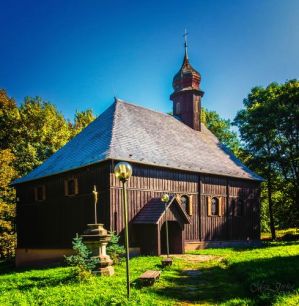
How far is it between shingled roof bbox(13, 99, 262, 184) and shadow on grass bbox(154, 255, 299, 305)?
7990 millimetres

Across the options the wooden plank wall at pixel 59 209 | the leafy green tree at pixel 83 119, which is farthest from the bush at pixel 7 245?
the leafy green tree at pixel 83 119

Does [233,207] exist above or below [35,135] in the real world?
below

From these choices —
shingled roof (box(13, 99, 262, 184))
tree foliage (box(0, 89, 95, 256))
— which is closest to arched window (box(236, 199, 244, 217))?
shingled roof (box(13, 99, 262, 184))

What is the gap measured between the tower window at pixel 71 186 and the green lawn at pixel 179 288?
8233 mm

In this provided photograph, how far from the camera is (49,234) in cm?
2159

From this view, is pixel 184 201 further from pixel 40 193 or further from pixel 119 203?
pixel 40 193

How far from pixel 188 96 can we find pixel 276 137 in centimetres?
932

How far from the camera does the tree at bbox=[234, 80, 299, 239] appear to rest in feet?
98.8

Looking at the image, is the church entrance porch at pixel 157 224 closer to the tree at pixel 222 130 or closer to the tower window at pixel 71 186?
the tower window at pixel 71 186

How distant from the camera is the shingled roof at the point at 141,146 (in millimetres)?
18969

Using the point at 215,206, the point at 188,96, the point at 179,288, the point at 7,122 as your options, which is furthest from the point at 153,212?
the point at 7,122

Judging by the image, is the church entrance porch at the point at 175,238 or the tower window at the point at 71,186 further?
the tower window at the point at 71,186

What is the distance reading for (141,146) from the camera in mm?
20094

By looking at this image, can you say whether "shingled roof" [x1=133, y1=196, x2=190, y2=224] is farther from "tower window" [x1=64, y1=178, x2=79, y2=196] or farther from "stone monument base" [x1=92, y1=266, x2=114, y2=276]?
"stone monument base" [x1=92, y1=266, x2=114, y2=276]
